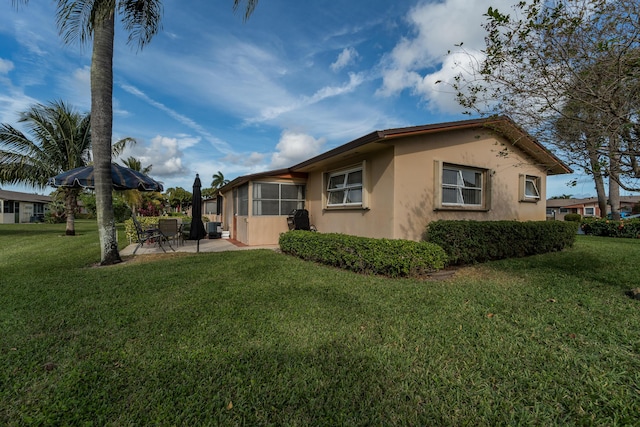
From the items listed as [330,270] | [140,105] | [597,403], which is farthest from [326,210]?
[140,105]

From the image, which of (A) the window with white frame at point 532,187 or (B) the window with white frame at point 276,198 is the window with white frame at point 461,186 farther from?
(B) the window with white frame at point 276,198

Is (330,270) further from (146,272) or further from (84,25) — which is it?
(84,25)

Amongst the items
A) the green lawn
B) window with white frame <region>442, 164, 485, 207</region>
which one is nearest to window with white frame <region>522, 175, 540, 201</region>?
window with white frame <region>442, 164, 485, 207</region>

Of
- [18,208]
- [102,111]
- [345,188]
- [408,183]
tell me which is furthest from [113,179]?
[18,208]

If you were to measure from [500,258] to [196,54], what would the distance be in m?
11.6

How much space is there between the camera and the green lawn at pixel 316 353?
2.00 meters

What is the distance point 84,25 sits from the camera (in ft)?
21.2

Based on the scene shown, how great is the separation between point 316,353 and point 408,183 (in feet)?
17.7

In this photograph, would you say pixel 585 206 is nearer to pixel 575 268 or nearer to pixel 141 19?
pixel 575 268

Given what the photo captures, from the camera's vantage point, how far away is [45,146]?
1397 centimetres

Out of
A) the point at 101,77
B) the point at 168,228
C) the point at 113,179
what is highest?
the point at 101,77

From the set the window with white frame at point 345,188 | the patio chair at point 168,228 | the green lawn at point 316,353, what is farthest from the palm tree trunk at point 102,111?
the window with white frame at point 345,188

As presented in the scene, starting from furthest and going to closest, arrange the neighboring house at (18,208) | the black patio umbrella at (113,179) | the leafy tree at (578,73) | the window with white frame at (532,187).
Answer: the neighboring house at (18,208) < the window with white frame at (532,187) < the black patio umbrella at (113,179) < the leafy tree at (578,73)

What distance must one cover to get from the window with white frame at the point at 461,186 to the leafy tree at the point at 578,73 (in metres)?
3.14
